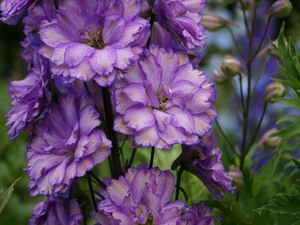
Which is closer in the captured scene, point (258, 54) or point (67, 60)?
point (67, 60)

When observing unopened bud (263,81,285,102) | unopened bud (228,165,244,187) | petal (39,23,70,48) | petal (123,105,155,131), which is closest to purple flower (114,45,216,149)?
petal (123,105,155,131)

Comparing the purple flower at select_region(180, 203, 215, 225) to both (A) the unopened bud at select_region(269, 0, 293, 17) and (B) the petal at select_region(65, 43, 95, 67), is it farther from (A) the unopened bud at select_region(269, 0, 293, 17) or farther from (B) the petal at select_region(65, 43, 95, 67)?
(A) the unopened bud at select_region(269, 0, 293, 17)

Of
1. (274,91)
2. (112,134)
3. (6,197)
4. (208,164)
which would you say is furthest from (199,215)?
(274,91)

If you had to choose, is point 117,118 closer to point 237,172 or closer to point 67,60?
point 67,60

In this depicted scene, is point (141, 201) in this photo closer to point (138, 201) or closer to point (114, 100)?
point (138, 201)

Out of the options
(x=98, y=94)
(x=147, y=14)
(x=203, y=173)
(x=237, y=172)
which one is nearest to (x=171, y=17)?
(x=147, y=14)

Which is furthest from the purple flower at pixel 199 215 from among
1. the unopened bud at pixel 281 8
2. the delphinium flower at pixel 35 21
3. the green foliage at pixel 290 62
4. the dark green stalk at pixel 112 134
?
the unopened bud at pixel 281 8
